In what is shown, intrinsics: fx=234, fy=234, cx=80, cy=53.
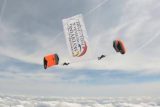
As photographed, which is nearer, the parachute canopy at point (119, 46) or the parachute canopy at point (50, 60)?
the parachute canopy at point (119, 46)

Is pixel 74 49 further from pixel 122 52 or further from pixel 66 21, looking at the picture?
pixel 122 52

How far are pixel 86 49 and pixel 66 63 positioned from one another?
3888 millimetres

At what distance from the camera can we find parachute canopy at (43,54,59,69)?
104 ft

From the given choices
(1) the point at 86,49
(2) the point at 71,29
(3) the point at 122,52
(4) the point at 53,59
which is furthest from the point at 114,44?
(4) the point at 53,59

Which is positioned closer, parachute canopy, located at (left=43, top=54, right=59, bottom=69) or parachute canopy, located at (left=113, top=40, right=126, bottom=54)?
parachute canopy, located at (left=113, top=40, right=126, bottom=54)

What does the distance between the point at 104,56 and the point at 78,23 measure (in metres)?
6.33

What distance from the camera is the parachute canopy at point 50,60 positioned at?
104 ft

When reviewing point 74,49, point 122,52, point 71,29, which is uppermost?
point 71,29

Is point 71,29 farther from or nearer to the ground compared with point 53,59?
farther from the ground

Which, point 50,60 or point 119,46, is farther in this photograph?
point 50,60

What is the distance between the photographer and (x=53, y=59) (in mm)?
32312

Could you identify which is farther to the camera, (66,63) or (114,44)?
(66,63)

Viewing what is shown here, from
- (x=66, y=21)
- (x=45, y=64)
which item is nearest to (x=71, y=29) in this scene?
(x=66, y=21)

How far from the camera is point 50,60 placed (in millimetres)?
32156
